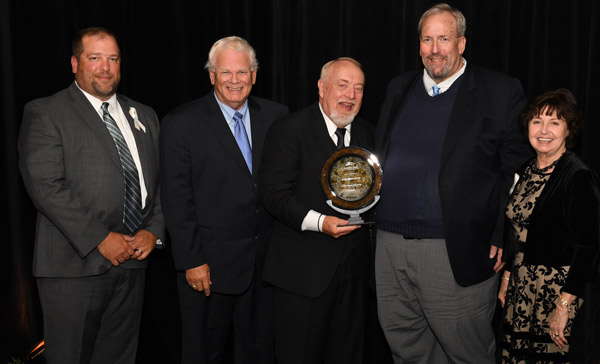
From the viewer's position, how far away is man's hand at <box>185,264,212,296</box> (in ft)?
9.12

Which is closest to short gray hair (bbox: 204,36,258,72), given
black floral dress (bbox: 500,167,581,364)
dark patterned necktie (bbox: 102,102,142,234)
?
dark patterned necktie (bbox: 102,102,142,234)

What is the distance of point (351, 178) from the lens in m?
2.63

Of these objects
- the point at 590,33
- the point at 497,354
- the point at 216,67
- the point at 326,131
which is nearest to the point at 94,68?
the point at 216,67

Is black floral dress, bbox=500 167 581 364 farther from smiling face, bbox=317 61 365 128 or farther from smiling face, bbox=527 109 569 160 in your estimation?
smiling face, bbox=317 61 365 128

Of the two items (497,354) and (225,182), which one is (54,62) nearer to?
(225,182)

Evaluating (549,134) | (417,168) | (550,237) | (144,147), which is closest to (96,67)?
(144,147)

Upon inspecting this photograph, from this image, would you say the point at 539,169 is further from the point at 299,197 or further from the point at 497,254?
the point at 299,197

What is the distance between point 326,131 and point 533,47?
1.66m

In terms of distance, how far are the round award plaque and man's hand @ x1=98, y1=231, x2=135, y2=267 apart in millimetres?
1052

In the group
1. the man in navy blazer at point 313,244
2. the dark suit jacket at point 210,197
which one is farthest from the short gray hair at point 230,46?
the man in navy blazer at point 313,244

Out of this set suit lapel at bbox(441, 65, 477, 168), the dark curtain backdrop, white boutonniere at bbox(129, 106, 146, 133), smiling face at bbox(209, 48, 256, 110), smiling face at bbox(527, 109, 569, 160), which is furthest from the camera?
the dark curtain backdrop

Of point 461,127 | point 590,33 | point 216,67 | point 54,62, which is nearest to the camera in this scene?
point 461,127

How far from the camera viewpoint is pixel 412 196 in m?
2.71

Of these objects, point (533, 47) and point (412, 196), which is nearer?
point (412, 196)
